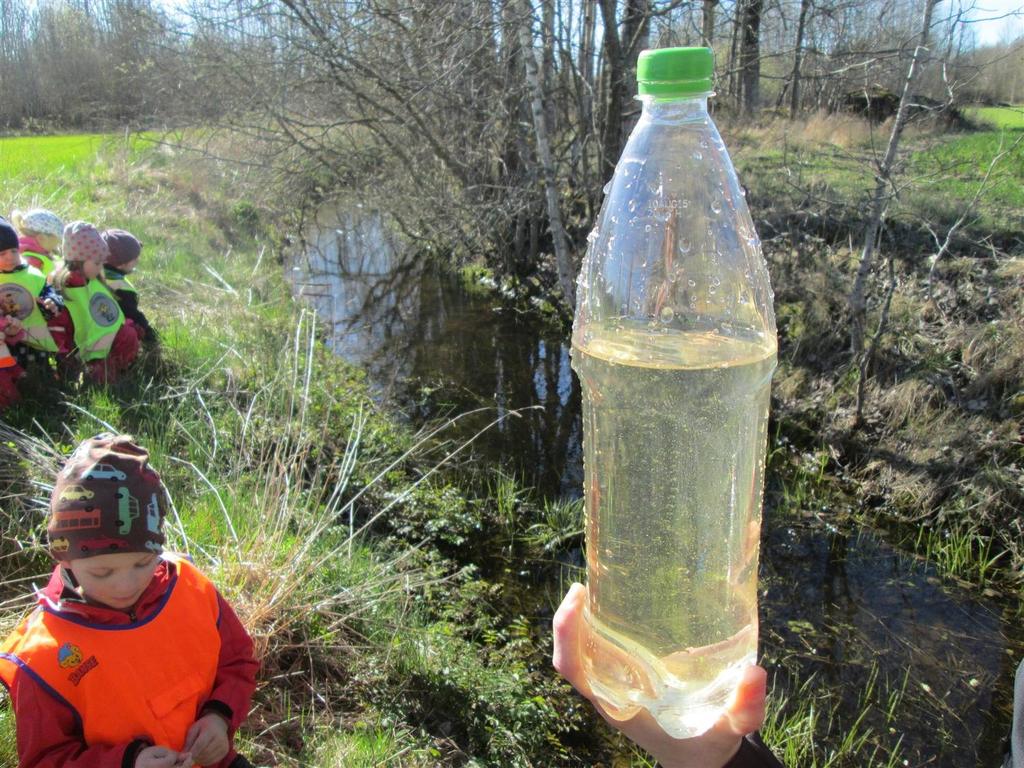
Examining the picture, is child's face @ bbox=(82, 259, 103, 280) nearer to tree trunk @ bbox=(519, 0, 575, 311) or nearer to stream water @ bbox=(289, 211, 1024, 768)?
stream water @ bbox=(289, 211, 1024, 768)

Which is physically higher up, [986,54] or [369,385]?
[986,54]

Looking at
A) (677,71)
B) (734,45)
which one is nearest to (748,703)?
(677,71)

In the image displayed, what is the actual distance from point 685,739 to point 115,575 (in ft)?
4.95

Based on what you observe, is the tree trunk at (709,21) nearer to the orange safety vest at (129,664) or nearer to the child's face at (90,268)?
the child's face at (90,268)

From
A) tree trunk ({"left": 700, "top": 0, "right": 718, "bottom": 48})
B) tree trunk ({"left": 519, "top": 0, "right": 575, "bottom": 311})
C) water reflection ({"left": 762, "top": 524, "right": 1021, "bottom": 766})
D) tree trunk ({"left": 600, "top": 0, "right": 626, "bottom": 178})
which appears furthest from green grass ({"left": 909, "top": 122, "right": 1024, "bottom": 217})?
water reflection ({"left": 762, "top": 524, "right": 1021, "bottom": 766})

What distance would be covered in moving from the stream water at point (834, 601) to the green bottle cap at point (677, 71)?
11.6 feet

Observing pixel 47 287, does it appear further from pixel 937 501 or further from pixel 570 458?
pixel 937 501

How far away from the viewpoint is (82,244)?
534 centimetres

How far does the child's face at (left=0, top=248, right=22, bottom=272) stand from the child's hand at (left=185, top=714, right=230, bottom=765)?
4.04 metres

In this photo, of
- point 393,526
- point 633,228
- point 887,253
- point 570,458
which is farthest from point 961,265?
point 633,228

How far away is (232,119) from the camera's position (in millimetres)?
9453

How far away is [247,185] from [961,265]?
8.65 m

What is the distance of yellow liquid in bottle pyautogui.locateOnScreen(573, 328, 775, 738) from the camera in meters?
1.65

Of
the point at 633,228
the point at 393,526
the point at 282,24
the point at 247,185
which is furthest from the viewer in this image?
the point at 247,185
